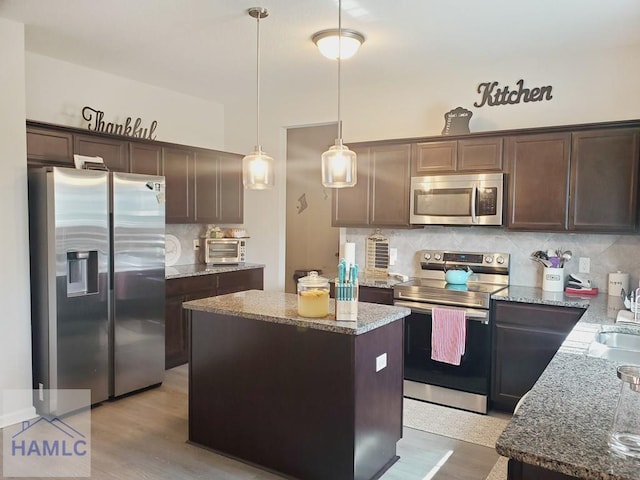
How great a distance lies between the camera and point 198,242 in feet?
17.7

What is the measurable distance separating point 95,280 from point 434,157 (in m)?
2.82

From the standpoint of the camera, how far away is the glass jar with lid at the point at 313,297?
2580 millimetres

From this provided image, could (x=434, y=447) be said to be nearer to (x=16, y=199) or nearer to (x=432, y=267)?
(x=432, y=267)

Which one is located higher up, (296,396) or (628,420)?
(628,420)

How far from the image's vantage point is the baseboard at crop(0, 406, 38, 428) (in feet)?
10.7

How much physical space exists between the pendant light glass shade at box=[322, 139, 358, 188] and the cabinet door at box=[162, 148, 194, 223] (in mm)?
2418

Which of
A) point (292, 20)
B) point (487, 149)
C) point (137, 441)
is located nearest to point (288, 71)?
point (292, 20)

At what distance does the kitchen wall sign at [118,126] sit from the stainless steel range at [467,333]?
9.32ft

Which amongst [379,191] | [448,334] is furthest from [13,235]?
[448,334]

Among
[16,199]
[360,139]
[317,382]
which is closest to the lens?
[317,382]

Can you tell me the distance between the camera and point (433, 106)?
174 inches

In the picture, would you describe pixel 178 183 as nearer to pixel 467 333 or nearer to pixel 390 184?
pixel 390 184

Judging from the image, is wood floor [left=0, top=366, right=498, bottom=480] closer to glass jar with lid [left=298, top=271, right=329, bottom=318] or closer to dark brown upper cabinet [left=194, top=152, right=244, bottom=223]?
glass jar with lid [left=298, top=271, right=329, bottom=318]

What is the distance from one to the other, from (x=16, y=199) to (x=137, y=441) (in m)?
1.79
